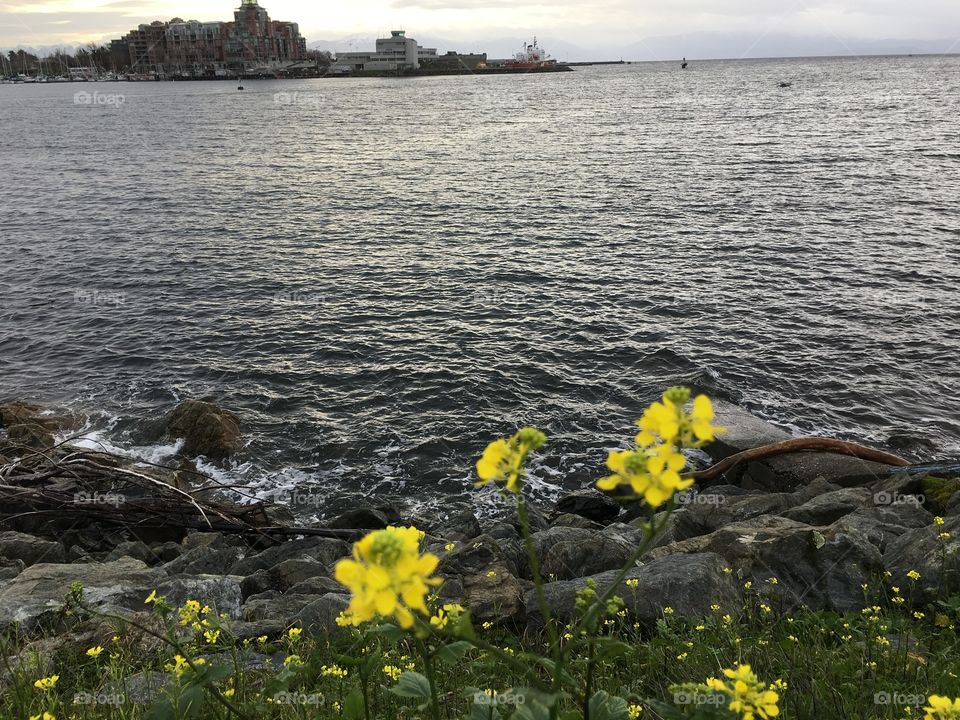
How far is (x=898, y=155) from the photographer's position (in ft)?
148

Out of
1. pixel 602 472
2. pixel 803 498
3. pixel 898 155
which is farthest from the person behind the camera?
pixel 898 155

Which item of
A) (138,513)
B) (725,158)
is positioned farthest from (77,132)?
(138,513)

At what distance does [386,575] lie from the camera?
4.45 feet

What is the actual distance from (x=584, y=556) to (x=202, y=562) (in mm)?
5796

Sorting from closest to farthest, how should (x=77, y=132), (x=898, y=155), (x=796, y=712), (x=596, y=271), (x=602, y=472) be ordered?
(x=796, y=712) → (x=602, y=472) → (x=596, y=271) → (x=898, y=155) → (x=77, y=132)

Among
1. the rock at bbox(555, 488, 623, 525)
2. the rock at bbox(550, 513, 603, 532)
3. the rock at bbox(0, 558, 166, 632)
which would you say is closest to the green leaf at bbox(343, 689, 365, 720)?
the rock at bbox(0, 558, 166, 632)

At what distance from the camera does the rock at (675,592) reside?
6020 millimetres

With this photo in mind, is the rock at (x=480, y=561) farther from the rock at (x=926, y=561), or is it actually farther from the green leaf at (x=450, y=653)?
the green leaf at (x=450, y=653)

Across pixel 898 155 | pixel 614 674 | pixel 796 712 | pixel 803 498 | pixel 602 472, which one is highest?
pixel 898 155

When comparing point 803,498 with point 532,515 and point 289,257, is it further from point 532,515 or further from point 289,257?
point 289,257

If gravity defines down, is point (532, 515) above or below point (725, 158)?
below

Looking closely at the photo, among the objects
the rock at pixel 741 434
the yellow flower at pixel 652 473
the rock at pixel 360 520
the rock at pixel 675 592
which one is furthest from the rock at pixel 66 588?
the rock at pixel 741 434

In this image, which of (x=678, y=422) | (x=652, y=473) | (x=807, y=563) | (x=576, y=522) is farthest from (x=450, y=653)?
(x=576, y=522)

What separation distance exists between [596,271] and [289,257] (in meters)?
13.5
